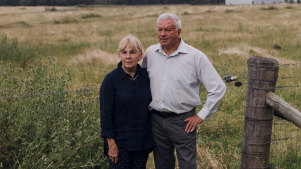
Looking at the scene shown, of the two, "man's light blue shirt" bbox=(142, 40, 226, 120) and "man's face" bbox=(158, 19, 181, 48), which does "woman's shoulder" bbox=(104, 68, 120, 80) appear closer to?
"man's light blue shirt" bbox=(142, 40, 226, 120)

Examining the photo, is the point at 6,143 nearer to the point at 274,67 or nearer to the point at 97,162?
the point at 97,162

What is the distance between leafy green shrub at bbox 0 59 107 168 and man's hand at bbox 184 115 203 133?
4.13 feet

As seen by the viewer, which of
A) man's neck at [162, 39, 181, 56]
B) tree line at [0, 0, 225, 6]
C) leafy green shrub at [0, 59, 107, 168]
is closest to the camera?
man's neck at [162, 39, 181, 56]

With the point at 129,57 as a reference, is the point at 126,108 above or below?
below

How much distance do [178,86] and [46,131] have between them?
1.76m

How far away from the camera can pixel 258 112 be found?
121 inches

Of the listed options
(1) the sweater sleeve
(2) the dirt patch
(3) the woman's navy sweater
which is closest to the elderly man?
(3) the woman's navy sweater

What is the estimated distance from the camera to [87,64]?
37.0 ft

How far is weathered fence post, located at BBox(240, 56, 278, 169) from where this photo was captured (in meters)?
3.00

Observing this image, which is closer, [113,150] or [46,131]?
[113,150]

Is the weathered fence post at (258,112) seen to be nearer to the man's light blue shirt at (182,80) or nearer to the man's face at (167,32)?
the man's light blue shirt at (182,80)

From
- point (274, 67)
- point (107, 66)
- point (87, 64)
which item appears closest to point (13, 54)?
point (87, 64)

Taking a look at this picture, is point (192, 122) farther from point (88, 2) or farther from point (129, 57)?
point (88, 2)

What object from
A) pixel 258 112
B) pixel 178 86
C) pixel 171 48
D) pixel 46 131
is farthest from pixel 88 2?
pixel 258 112
